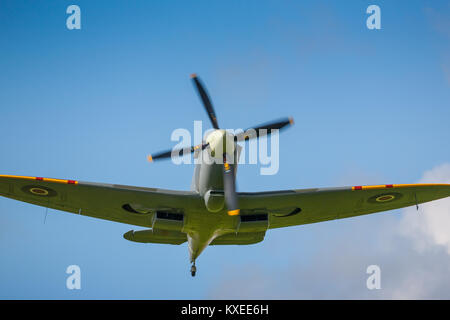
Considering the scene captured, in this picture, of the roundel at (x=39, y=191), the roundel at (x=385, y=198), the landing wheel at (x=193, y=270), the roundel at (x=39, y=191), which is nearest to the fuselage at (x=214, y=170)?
the landing wheel at (x=193, y=270)

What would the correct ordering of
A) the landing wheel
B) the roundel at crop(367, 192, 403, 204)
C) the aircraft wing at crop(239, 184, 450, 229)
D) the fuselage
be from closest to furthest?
the fuselage < the aircraft wing at crop(239, 184, 450, 229) < the roundel at crop(367, 192, 403, 204) < the landing wheel

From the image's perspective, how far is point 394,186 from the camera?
77.8ft

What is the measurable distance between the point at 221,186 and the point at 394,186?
8290 millimetres

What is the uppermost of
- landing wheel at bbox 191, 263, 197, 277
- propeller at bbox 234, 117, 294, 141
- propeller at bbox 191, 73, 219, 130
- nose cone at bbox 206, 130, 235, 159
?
propeller at bbox 191, 73, 219, 130

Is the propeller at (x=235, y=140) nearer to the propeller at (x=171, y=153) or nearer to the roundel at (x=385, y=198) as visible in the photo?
the propeller at (x=171, y=153)

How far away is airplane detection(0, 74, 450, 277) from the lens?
2173 cm

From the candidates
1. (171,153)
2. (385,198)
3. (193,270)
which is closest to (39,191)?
(171,153)

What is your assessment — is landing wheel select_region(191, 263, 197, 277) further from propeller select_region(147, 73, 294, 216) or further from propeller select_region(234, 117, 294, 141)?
propeller select_region(234, 117, 294, 141)

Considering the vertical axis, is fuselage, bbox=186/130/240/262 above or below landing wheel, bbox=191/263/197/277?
above

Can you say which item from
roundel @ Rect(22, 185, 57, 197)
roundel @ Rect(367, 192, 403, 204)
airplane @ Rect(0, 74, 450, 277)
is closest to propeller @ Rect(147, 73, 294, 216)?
airplane @ Rect(0, 74, 450, 277)

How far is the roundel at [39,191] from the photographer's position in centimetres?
2283

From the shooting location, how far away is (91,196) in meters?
23.2
